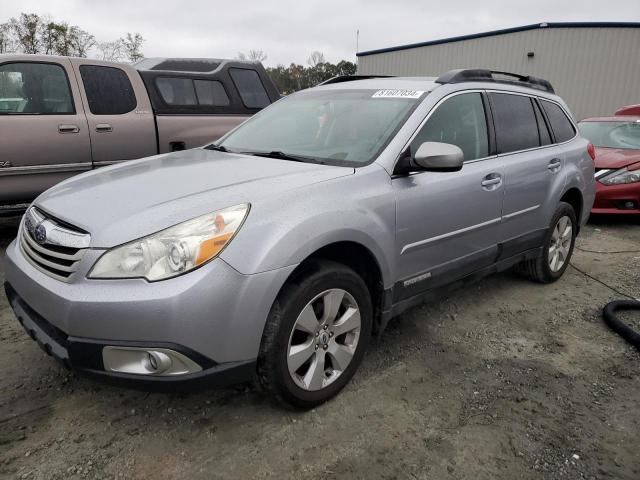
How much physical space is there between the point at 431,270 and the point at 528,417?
935 millimetres

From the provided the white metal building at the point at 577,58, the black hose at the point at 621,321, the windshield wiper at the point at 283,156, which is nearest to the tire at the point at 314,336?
the windshield wiper at the point at 283,156

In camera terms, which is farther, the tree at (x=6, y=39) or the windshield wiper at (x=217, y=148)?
the tree at (x=6, y=39)

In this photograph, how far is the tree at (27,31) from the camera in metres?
19.3

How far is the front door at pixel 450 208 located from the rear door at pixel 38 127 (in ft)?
12.5

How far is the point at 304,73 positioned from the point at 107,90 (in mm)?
45389

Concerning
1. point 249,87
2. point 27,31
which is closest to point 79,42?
point 27,31

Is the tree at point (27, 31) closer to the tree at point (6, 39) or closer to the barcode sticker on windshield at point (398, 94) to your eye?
the tree at point (6, 39)

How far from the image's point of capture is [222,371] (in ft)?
6.66

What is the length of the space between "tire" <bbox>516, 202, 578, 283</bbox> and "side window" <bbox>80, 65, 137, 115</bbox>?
4.41 metres

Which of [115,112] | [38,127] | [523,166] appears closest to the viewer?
[523,166]

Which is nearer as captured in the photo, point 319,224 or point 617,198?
point 319,224

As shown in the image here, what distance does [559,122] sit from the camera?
4320 mm

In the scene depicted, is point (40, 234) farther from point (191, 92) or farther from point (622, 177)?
point (622, 177)

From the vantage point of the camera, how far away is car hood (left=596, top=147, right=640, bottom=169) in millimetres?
Answer: 6688
